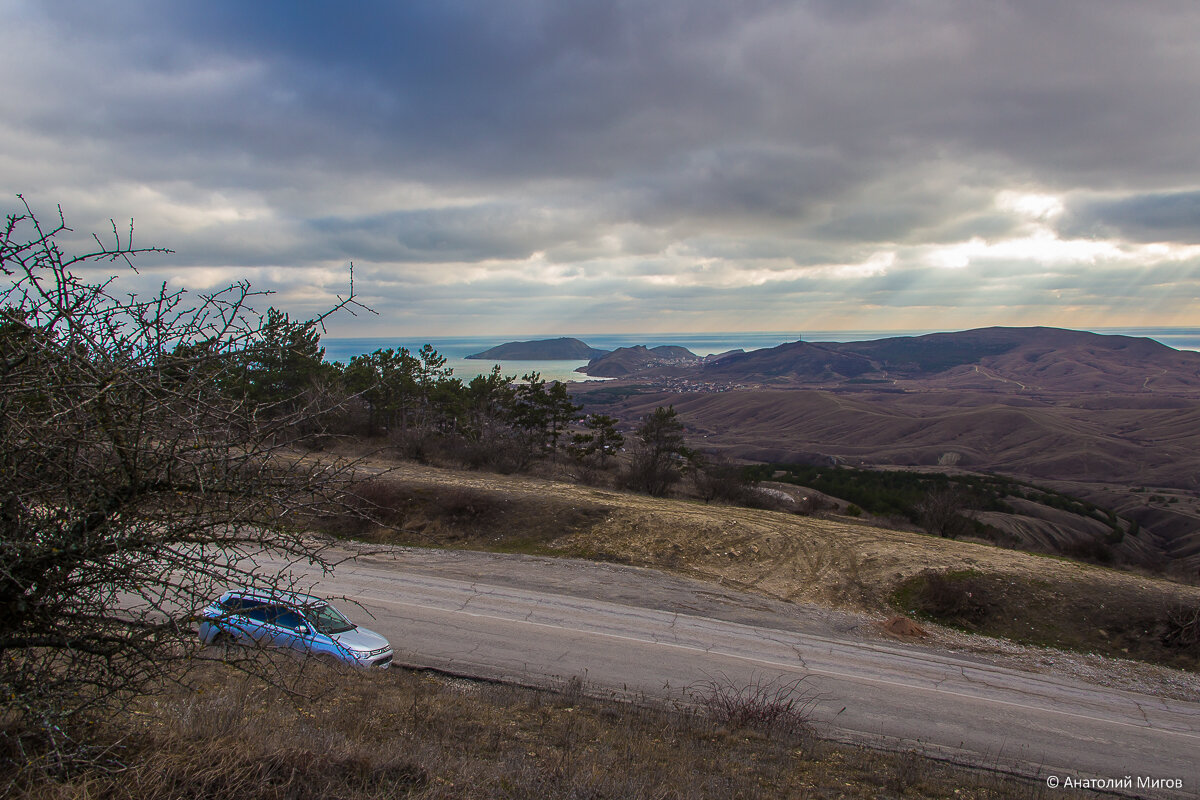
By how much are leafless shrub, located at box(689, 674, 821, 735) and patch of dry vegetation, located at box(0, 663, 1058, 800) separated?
5cm

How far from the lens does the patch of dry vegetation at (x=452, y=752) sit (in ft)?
15.2

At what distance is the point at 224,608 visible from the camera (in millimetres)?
4031

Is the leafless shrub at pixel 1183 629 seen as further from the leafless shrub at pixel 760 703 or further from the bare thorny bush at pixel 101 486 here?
the bare thorny bush at pixel 101 486

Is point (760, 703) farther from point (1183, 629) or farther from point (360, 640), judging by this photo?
point (1183, 629)

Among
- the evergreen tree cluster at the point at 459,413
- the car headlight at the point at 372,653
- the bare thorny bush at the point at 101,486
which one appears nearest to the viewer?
the bare thorny bush at the point at 101,486

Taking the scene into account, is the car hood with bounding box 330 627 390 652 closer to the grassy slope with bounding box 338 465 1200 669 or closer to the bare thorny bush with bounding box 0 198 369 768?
the grassy slope with bounding box 338 465 1200 669

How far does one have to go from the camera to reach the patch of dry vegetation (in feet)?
15.2

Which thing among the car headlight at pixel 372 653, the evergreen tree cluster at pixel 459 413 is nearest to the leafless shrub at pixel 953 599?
the car headlight at pixel 372 653

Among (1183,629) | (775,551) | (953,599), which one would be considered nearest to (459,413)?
(775,551)

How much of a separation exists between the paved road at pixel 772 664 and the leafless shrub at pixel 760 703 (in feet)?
0.66

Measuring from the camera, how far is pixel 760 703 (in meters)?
11.4

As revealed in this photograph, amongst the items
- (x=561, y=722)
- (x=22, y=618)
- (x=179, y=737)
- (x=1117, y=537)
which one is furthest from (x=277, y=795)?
(x=1117, y=537)

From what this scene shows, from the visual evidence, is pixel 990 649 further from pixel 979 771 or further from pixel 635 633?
pixel 635 633

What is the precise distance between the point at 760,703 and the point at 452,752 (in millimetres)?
6389
